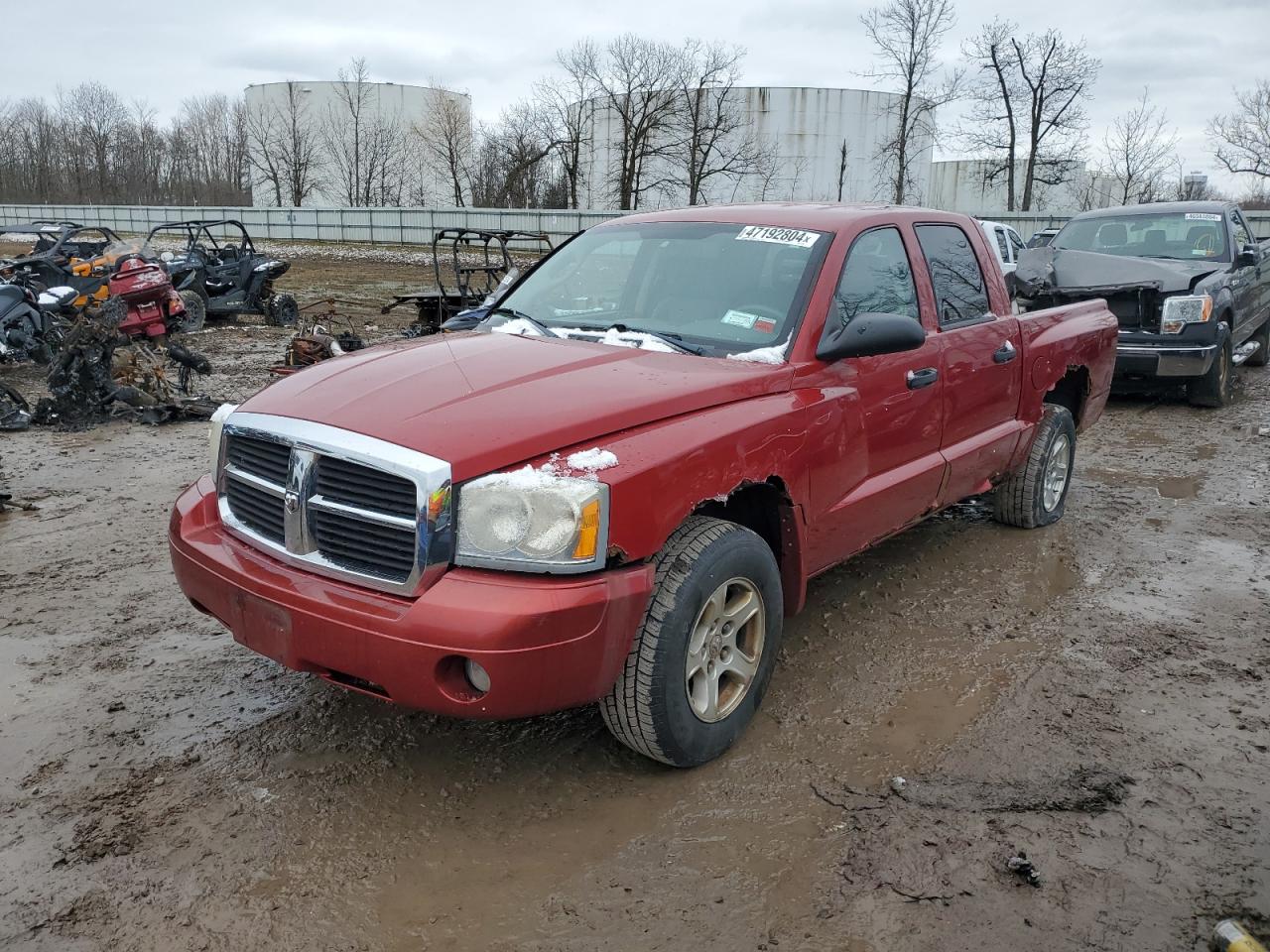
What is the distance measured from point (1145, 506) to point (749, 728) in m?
4.19

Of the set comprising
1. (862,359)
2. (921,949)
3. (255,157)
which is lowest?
(921,949)

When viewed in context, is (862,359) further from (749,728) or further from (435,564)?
(435,564)

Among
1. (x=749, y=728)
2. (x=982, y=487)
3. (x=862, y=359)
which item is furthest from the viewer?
(x=982, y=487)

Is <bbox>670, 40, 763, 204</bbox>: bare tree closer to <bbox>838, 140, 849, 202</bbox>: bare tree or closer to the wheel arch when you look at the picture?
<bbox>838, 140, 849, 202</bbox>: bare tree

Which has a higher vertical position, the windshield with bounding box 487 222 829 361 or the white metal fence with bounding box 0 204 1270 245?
the white metal fence with bounding box 0 204 1270 245

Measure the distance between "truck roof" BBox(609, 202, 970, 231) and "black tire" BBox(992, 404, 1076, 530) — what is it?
1626mm

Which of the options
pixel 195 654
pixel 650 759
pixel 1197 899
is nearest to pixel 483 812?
pixel 650 759

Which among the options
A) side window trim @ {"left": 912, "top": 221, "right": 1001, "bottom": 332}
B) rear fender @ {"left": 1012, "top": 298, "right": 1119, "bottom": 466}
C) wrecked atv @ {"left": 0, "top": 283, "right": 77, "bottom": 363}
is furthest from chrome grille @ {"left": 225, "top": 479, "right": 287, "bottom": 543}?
wrecked atv @ {"left": 0, "top": 283, "right": 77, "bottom": 363}

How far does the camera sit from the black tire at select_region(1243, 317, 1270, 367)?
11.9m

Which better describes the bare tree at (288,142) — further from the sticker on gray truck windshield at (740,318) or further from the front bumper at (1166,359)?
the sticker on gray truck windshield at (740,318)

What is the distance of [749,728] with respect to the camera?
11.3 feet

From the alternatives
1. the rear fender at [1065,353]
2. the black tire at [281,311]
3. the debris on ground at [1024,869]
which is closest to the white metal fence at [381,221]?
the black tire at [281,311]

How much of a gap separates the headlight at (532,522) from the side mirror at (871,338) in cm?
127

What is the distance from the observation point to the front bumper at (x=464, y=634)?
8.30ft
